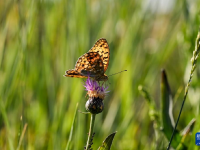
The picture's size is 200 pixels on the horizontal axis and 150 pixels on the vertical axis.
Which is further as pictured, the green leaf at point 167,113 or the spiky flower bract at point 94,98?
the green leaf at point 167,113

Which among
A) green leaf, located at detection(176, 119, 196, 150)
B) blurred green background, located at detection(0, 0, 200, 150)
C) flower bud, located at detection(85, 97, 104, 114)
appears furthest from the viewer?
blurred green background, located at detection(0, 0, 200, 150)

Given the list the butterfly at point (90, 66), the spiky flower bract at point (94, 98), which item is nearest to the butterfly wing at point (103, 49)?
the butterfly at point (90, 66)

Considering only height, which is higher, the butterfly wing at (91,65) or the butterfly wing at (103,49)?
the butterfly wing at (103,49)

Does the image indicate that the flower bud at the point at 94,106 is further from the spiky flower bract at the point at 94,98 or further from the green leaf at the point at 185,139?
the green leaf at the point at 185,139

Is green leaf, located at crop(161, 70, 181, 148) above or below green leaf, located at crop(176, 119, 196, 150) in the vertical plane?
above

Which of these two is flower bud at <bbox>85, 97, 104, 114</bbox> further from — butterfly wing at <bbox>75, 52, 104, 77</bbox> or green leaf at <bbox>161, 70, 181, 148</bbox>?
green leaf at <bbox>161, 70, 181, 148</bbox>

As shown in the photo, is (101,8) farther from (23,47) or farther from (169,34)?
(23,47)

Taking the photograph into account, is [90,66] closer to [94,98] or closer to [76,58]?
[94,98]

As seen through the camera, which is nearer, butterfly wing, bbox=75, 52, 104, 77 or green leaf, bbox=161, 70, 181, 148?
butterfly wing, bbox=75, 52, 104, 77

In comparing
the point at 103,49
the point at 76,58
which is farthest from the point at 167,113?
the point at 76,58

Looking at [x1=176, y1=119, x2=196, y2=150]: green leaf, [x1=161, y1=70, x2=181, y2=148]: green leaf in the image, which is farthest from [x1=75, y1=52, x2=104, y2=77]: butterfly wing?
[x1=176, y1=119, x2=196, y2=150]: green leaf
